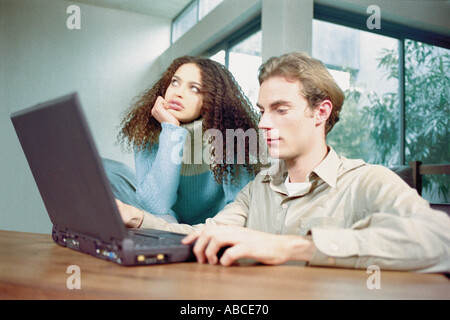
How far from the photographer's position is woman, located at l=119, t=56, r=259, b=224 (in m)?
1.61

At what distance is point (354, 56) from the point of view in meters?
3.87

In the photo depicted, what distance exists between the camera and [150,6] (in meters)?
5.38

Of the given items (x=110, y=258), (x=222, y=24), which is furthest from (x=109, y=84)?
(x=110, y=258)

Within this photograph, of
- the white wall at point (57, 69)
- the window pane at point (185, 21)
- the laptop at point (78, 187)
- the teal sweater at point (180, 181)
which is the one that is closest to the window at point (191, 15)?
the window pane at point (185, 21)

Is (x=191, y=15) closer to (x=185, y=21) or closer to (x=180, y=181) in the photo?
(x=185, y=21)

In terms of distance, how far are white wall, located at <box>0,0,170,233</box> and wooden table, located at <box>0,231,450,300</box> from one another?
4.18 meters

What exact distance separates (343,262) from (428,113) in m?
3.84

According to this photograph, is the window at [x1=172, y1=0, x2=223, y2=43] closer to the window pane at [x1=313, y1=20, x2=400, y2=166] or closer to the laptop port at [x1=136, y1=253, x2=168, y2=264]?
the window pane at [x1=313, y1=20, x2=400, y2=166]

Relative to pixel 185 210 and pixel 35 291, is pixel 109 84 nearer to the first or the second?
pixel 185 210

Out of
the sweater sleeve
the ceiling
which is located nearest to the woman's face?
the sweater sleeve

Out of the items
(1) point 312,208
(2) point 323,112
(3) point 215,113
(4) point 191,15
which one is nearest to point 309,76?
(2) point 323,112

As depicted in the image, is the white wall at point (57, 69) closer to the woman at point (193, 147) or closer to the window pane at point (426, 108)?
the woman at point (193, 147)

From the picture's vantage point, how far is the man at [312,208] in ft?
2.13

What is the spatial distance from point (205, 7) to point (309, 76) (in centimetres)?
404
